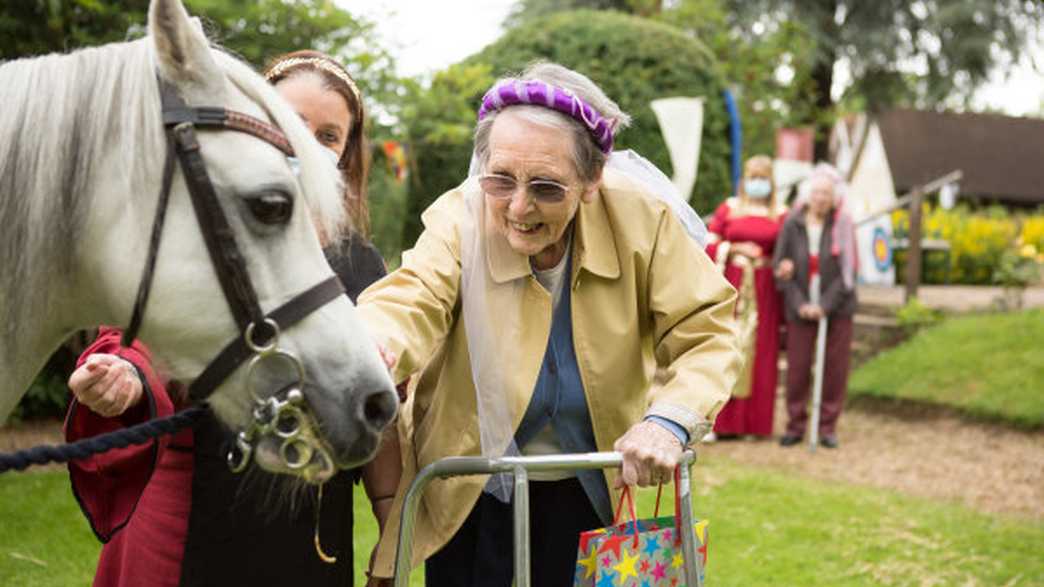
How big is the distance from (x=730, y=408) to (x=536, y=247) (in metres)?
6.60

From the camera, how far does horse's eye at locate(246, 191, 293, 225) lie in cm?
170

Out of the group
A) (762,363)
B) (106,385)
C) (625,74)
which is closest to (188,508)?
(106,385)

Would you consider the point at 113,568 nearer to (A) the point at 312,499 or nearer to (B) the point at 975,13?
(A) the point at 312,499

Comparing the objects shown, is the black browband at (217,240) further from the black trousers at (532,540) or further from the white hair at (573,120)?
the black trousers at (532,540)

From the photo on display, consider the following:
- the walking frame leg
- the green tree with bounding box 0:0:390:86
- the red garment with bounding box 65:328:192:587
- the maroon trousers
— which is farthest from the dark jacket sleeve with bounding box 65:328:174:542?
the maroon trousers

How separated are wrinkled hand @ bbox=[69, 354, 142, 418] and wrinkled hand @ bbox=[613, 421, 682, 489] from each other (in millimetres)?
1026

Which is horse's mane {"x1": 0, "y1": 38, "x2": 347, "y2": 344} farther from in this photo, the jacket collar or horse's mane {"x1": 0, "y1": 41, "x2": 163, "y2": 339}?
the jacket collar

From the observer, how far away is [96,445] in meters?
1.71

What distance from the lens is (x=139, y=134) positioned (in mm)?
1695

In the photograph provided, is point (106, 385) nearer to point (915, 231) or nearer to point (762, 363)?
point (762, 363)

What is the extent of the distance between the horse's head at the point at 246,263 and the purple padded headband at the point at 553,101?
0.62 m

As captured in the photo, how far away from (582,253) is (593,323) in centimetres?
17

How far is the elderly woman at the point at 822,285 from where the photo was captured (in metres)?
8.10

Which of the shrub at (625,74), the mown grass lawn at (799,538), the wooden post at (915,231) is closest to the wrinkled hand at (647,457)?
the mown grass lawn at (799,538)
